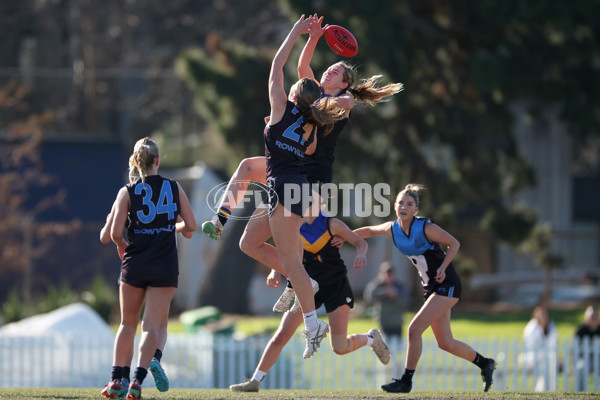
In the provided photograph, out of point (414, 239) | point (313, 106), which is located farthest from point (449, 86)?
point (313, 106)

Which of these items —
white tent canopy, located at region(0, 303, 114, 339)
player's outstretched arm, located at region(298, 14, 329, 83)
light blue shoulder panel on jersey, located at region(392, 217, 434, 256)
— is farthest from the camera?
white tent canopy, located at region(0, 303, 114, 339)

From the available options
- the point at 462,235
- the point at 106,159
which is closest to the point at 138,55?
the point at 106,159

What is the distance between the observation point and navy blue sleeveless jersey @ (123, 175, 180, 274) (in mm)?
6336

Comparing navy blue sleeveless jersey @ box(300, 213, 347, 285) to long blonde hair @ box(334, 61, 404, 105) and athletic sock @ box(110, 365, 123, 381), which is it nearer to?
long blonde hair @ box(334, 61, 404, 105)

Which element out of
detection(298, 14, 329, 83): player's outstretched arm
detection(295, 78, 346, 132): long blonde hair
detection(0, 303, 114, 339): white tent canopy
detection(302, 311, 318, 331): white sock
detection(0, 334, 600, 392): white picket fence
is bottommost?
detection(0, 334, 600, 392): white picket fence

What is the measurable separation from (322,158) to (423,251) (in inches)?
48.0

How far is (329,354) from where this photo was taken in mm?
13281

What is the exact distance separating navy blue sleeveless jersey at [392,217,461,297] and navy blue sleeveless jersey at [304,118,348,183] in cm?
85

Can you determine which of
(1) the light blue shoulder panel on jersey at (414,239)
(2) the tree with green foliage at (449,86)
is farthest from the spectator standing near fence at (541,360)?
(1) the light blue shoulder panel on jersey at (414,239)

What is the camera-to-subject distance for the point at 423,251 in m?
7.34

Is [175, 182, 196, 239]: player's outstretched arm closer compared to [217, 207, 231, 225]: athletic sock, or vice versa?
[175, 182, 196, 239]: player's outstretched arm

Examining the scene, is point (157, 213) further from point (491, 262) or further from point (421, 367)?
point (491, 262)

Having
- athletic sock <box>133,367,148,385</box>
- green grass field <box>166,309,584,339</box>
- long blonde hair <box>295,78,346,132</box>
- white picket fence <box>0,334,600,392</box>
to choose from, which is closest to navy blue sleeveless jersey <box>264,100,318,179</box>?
long blonde hair <box>295,78,346,132</box>

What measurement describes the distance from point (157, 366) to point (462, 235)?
19813 mm
